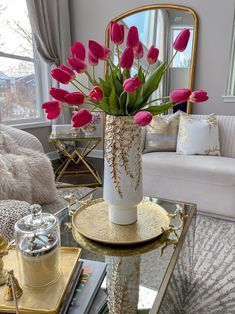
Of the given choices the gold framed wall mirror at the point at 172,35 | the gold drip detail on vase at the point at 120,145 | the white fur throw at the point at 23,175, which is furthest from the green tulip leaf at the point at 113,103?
the gold framed wall mirror at the point at 172,35

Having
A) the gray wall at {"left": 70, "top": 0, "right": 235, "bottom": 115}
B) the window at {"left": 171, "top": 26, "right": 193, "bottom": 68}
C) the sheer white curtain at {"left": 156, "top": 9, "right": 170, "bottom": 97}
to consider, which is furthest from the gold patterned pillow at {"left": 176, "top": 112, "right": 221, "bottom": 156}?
the window at {"left": 171, "top": 26, "right": 193, "bottom": 68}

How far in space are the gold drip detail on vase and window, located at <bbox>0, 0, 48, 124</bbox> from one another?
104 inches

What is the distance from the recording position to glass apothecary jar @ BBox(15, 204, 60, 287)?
0.63 metres

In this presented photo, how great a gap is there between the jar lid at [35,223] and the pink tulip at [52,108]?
263mm

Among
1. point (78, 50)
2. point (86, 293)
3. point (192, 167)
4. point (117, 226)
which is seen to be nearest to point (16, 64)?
point (192, 167)

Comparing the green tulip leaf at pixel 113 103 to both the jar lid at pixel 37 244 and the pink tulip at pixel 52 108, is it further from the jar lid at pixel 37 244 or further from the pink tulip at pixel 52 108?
the jar lid at pixel 37 244

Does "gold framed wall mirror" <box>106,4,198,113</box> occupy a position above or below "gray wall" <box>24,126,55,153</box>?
above

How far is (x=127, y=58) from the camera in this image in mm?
710

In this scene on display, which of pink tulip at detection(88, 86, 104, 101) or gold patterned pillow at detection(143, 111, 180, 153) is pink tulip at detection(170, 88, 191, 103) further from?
gold patterned pillow at detection(143, 111, 180, 153)

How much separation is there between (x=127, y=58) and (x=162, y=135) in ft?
6.04

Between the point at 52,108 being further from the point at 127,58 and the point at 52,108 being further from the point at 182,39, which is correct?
the point at 182,39

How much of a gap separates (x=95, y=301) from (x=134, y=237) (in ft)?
0.88

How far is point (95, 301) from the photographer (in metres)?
0.70

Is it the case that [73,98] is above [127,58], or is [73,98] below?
below
